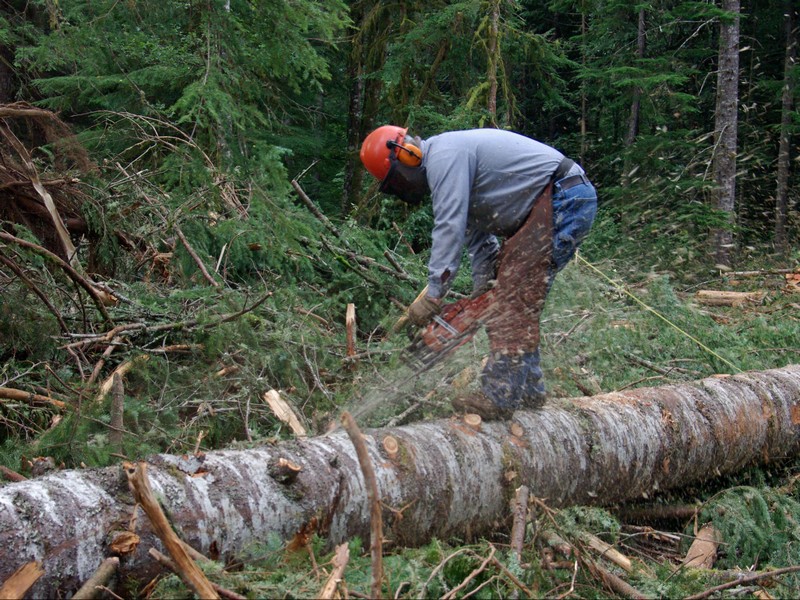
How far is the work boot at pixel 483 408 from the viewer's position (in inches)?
152

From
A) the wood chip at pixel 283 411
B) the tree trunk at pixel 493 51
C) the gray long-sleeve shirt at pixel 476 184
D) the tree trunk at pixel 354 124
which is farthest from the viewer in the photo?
the tree trunk at pixel 354 124

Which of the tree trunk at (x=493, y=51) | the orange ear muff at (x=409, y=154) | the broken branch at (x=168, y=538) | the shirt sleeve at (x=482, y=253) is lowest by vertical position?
the broken branch at (x=168, y=538)

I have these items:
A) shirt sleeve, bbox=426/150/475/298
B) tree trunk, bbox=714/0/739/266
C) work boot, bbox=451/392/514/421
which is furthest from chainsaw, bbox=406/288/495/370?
tree trunk, bbox=714/0/739/266

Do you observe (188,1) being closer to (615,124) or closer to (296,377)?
(296,377)

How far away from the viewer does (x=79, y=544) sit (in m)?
2.37

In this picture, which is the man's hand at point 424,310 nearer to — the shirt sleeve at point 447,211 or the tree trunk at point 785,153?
the shirt sleeve at point 447,211

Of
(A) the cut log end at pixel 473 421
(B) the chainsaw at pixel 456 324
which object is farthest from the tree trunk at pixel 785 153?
Result: (A) the cut log end at pixel 473 421

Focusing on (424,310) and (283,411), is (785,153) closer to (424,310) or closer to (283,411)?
(424,310)

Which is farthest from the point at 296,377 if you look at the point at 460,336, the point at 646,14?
the point at 646,14

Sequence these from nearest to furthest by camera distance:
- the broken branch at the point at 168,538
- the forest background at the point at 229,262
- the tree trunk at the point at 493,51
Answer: the broken branch at the point at 168,538 → the forest background at the point at 229,262 → the tree trunk at the point at 493,51

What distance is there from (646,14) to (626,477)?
46.5 ft

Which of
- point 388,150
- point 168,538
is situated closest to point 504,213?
point 388,150

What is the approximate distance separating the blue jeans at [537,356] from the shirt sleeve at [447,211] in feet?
1.79

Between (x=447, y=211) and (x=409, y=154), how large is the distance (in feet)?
1.32
